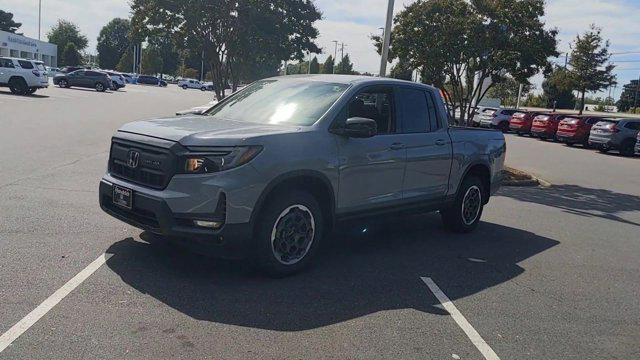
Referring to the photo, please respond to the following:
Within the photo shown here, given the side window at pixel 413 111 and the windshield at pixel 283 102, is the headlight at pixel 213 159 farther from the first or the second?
the side window at pixel 413 111

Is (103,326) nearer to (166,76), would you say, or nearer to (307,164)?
(307,164)

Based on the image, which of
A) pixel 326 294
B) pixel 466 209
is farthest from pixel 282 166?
pixel 466 209

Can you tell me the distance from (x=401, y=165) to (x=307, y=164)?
5.00 ft

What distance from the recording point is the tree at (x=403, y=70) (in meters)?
15.4

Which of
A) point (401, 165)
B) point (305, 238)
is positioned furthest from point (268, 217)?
point (401, 165)

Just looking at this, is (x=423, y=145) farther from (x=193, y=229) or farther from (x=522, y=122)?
(x=522, y=122)

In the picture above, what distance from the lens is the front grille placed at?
5055 mm

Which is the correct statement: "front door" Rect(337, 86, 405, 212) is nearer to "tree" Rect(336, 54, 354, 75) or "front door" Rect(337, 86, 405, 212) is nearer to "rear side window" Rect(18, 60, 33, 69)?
"rear side window" Rect(18, 60, 33, 69)

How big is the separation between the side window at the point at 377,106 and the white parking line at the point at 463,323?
5.86 ft

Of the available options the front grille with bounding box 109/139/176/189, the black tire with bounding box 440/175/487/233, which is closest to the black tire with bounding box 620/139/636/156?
the black tire with bounding box 440/175/487/233

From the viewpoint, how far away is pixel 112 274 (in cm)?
523

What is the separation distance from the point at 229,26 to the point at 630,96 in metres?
90.6

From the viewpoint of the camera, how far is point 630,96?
297 ft

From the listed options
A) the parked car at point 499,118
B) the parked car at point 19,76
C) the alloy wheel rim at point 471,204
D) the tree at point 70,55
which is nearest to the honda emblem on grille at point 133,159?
the alloy wheel rim at point 471,204
